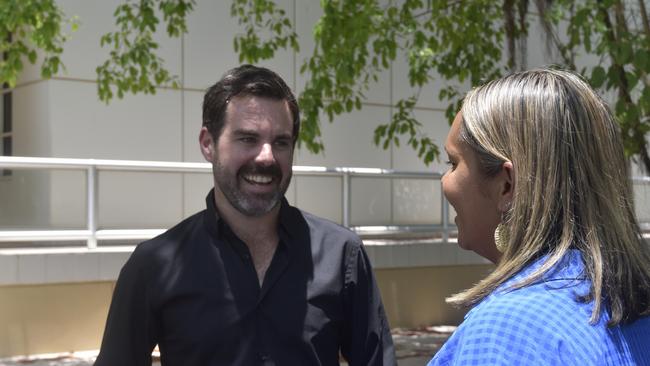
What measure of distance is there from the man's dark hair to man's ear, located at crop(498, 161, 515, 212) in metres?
1.35

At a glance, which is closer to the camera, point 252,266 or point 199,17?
point 252,266

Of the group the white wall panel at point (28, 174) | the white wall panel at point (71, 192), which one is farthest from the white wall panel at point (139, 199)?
the white wall panel at point (71, 192)

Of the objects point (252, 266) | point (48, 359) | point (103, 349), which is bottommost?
point (48, 359)

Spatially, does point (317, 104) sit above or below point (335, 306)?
above

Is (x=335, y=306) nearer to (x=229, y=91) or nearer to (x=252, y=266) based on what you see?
(x=252, y=266)

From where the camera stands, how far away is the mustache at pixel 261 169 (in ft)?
8.82

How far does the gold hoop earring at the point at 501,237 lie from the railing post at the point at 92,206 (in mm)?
6569

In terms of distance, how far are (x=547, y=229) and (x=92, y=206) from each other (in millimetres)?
6695

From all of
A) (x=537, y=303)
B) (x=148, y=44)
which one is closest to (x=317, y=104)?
(x=148, y=44)

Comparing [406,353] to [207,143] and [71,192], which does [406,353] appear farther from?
[207,143]

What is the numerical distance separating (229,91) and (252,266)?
1.71ft

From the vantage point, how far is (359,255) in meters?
2.77

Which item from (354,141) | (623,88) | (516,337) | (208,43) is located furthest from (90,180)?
(516,337)

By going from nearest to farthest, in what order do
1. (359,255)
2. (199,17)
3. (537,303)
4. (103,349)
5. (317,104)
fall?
(537,303)
(103,349)
(359,255)
(317,104)
(199,17)
